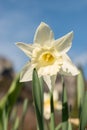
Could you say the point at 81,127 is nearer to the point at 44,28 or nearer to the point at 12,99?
the point at 44,28

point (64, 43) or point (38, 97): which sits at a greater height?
point (64, 43)

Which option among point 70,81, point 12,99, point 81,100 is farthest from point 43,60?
point 70,81

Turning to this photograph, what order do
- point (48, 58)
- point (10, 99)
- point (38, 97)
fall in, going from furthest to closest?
1. point (10, 99)
2. point (48, 58)
3. point (38, 97)

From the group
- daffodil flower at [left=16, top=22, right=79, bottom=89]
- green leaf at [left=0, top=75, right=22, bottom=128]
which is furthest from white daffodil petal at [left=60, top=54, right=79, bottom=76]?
green leaf at [left=0, top=75, right=22, bottom=128]

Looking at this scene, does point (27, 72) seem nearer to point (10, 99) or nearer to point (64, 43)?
point (64, 43)

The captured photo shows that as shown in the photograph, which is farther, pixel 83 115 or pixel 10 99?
pixel 10 99

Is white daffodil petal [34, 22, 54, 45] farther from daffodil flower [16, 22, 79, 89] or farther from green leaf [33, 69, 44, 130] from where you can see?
green leaf [33, 69, 44, 130]

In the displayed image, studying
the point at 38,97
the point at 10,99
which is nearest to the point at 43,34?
the point at 38,97
